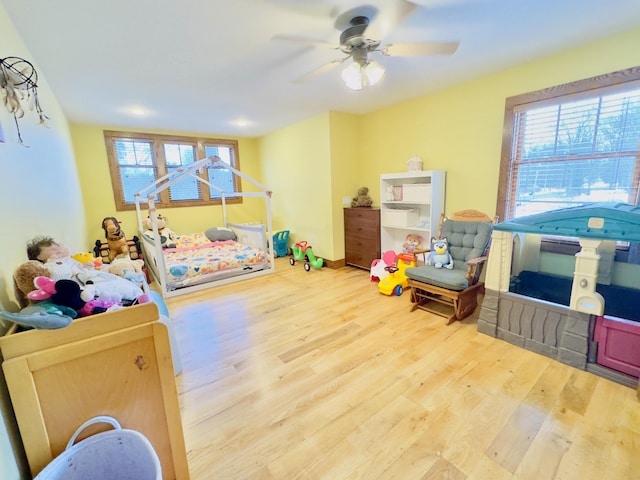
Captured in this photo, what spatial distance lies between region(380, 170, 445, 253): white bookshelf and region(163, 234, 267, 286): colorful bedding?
195cm

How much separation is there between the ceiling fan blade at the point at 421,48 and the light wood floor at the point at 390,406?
2190 millimetres

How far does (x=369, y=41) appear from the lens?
1.95 metres

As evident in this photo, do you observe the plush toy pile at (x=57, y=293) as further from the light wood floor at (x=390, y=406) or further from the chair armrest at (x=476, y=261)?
the chair armrest at (x=476, y=261)

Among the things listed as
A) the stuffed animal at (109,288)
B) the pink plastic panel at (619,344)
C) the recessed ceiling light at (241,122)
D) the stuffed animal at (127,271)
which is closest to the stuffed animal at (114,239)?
the stuffed animal at (127,271)

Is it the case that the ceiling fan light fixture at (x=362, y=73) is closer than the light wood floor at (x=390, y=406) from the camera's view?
No

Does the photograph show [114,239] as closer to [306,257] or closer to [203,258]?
[203,258]

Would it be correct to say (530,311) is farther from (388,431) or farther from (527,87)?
(527,87)

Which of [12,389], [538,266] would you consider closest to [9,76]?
[12,389]

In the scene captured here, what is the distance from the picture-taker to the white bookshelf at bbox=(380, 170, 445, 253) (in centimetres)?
342

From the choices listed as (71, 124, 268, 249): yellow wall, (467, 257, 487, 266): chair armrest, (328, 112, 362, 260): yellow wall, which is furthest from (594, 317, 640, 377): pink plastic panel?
(71, 124, 268, 249): yellow wall

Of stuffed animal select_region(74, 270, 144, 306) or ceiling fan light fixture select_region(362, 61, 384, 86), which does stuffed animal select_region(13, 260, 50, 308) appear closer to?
stuffed animal select_region(74, 270, 144, 306)

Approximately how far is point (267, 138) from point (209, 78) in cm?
289

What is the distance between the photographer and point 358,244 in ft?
14.1

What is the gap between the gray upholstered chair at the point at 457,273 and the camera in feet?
8.63
